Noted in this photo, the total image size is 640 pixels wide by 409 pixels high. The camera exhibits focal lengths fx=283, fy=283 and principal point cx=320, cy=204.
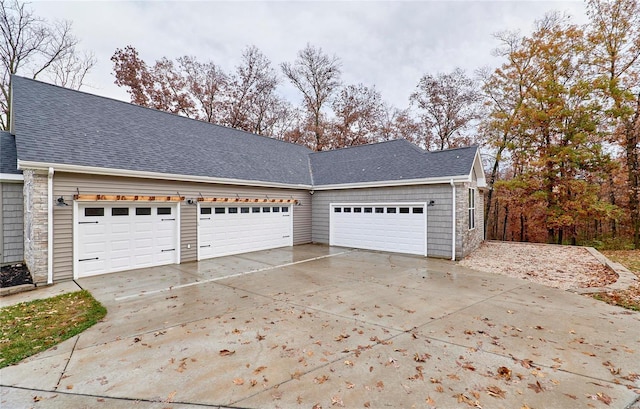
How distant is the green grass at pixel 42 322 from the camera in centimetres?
372

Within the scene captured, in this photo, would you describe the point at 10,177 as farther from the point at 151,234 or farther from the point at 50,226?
the point at 151,234

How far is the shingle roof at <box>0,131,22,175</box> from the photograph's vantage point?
320 inches

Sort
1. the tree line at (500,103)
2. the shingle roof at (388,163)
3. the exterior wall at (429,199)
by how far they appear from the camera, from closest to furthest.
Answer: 1. the exterior wall at (429,199)
2. the shingle roof at (388,163)
3. the tree line at (500,103)

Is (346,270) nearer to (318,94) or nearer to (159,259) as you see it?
(159,259)

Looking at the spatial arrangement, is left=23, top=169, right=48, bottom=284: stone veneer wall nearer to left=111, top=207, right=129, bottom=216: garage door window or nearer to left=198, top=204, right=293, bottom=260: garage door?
left=111, top=207, right=129, bottom=216: garage door window

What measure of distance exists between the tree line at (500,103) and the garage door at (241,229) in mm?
12191

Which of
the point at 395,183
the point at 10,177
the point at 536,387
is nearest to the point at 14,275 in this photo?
the point at 10,177

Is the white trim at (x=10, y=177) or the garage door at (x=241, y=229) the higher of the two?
the white trim at (x=10, y=177)

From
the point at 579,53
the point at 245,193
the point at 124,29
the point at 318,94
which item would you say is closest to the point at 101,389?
→ the point at 245,193

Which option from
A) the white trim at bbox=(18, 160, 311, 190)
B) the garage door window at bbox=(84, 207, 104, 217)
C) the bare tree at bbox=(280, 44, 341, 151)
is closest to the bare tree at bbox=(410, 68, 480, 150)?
the bare tree at bbox=(280, 44, 341, 151)

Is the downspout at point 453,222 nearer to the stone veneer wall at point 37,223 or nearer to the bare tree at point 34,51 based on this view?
the stone veneer wall at point 37,223

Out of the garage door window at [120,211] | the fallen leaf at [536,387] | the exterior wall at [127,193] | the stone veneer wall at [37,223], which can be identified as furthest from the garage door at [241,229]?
the fallen leaf at [536,387]

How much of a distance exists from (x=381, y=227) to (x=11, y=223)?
1217 cm

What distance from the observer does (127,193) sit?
815 cm
